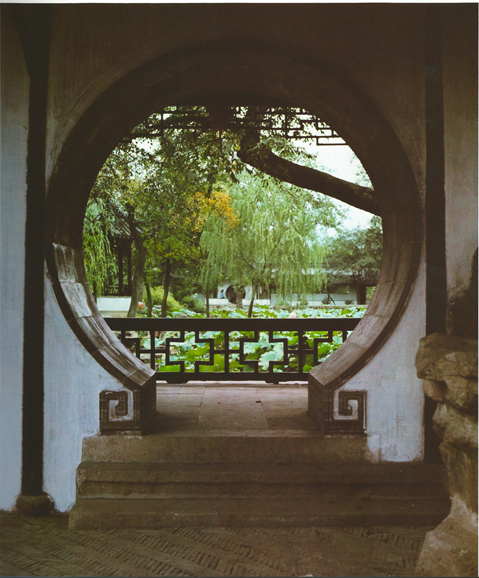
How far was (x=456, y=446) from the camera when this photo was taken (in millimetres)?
1902

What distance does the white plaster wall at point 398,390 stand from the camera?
8.44 feet

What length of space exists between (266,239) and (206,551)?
11.9 m

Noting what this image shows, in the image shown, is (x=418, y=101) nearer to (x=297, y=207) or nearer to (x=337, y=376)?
(x=337, y=376)

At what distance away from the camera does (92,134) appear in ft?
8.46

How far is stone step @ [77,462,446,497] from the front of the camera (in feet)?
8.13

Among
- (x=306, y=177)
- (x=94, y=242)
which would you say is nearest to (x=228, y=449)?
(x=306, y=177)

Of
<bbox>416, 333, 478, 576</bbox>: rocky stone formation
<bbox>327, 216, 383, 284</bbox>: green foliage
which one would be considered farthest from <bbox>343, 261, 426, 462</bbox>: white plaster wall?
<bbox>327, 216, 383, 284</bbox>: green foliage

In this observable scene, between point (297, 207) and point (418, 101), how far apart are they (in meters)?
11.1

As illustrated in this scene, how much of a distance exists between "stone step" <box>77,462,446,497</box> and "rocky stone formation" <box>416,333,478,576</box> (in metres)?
0.55

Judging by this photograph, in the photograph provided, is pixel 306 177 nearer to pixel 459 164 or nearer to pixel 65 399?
pixel 459 164

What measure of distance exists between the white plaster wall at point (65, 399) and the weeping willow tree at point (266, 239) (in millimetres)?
10435

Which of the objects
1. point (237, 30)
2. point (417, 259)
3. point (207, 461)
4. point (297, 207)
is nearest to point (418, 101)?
point (417, 259)

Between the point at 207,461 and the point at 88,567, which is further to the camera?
the point at 207,461

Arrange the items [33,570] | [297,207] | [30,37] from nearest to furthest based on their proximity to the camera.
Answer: [33,570]
[30,37]
[297,207]
